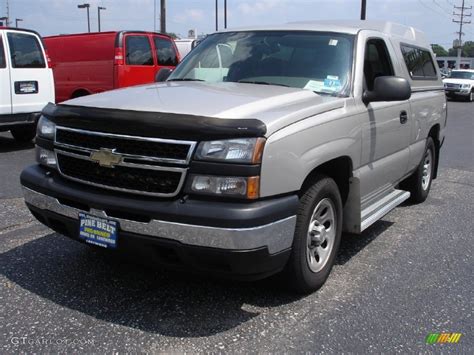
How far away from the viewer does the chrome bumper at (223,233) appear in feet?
9.29

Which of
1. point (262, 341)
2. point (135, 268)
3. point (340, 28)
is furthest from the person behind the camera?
point (340, 28)

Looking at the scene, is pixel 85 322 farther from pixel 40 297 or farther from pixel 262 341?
pixel 262 341

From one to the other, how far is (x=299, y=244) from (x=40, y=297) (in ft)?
5.62

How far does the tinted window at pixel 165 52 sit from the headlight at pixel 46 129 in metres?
8.36

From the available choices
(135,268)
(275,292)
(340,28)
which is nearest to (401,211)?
(340,28)

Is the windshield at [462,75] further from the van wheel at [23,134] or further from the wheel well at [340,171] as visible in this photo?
the wheel well at [340,171]

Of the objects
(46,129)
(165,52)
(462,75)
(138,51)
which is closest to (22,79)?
(138,51)

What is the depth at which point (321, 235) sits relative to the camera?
358cm

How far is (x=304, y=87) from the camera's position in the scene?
396 centimetres

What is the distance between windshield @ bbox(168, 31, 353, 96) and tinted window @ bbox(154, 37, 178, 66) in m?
7.34

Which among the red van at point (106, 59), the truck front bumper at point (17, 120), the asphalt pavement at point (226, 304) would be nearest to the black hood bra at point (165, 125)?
the asphalt pavement at point (226, 304)

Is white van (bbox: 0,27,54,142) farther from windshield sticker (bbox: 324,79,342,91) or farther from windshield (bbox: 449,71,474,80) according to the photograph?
windshield (bbox: 449,71,474,80)

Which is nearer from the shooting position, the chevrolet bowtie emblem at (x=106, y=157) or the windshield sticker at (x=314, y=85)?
the chevrolet bowtie emblem at (x=106, y=157)

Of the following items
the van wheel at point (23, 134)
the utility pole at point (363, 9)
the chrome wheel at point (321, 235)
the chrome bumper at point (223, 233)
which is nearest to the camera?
the chrome bumper at point (223, 233)
